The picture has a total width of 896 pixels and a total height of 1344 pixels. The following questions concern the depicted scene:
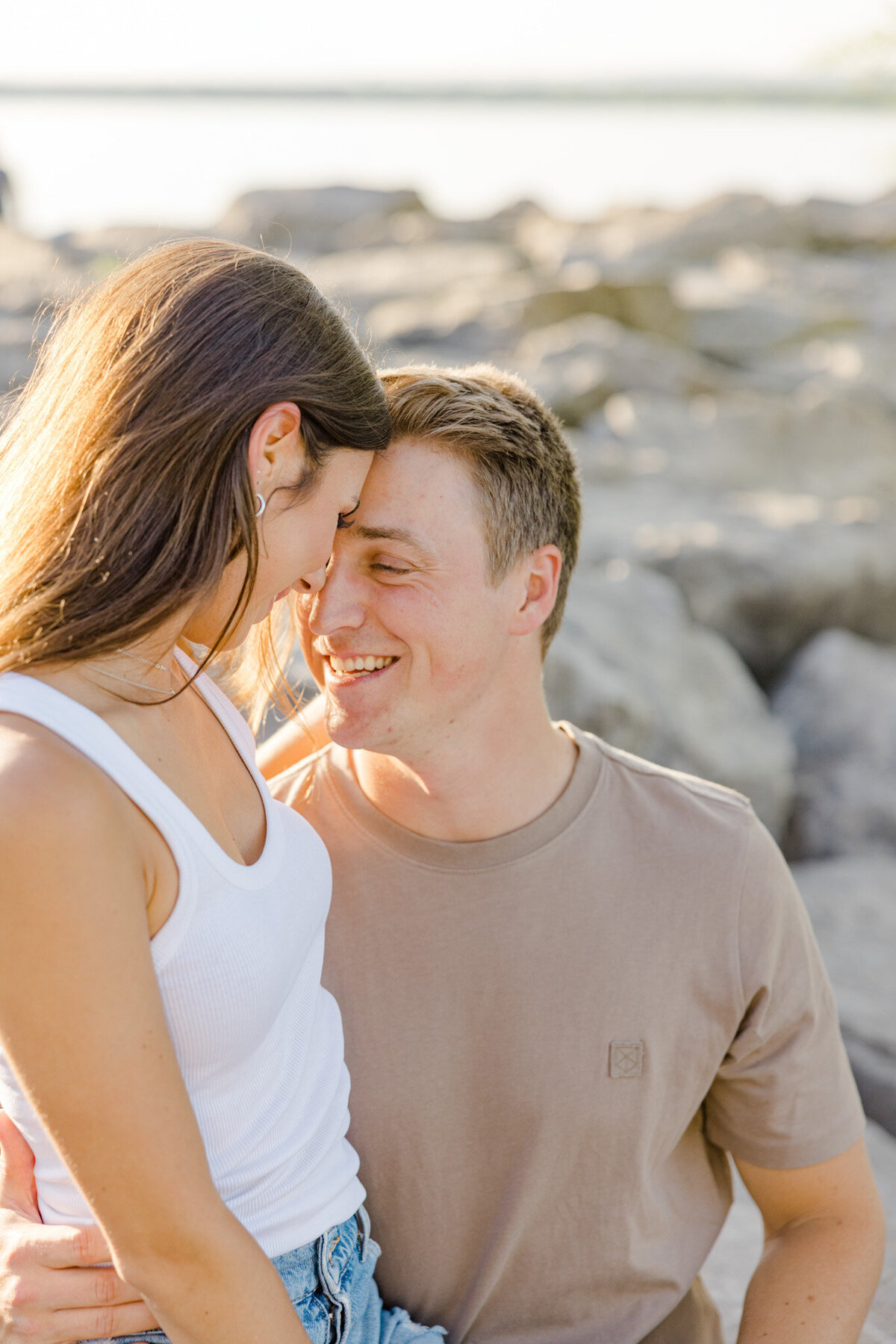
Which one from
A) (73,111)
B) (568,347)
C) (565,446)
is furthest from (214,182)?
(565,446)

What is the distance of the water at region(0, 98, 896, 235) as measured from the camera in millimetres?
21641

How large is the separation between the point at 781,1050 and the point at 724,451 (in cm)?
544

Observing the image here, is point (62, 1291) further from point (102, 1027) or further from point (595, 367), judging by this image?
point (595, 367)

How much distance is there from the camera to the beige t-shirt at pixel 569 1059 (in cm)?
199

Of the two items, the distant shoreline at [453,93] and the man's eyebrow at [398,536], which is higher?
the distant shoreline at [453,93]

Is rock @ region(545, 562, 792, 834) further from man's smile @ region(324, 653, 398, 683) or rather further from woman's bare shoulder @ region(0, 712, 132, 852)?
woman's bare shoulder @ region(0, 712, 132, 852)

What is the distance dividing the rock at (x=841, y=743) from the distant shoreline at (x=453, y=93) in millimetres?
20032

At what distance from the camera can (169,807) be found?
53.6 inches

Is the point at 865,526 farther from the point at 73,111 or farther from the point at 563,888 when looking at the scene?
the point at 73,111

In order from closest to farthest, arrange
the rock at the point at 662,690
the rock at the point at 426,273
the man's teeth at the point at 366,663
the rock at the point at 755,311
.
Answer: the man's teeth at the point at 366,663, the rock at the point at 662,690, the rock at the point at 426,273, the rock at the point at 755,311

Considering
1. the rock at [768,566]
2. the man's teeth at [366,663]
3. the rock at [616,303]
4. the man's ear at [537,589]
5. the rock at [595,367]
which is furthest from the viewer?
the rock at [616,303]

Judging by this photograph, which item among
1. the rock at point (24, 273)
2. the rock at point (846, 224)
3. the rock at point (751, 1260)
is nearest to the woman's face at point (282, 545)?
the rock at point (751, 1260)

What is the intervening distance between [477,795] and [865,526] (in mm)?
3897

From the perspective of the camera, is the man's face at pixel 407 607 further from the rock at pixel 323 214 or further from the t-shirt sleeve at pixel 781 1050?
the rock at pixel 323 214
